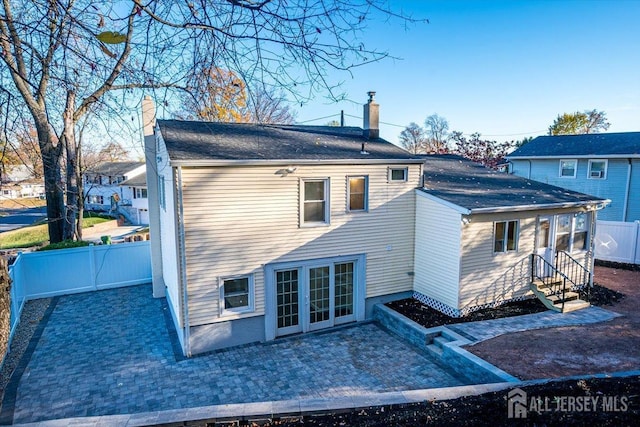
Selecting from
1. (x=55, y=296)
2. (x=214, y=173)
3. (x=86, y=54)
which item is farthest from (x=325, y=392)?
(x=55, y=296)

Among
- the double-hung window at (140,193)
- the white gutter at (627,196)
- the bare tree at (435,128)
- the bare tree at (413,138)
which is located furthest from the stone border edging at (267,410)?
the bare tree at (413,138)

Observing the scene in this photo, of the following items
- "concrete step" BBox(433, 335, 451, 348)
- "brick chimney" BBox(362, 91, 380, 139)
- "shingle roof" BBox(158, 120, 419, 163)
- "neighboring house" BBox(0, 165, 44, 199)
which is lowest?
"concrete step" BBox(433, 335, 451, 348)

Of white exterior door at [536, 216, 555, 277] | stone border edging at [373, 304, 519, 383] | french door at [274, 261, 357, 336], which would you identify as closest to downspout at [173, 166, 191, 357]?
french door at [274, 261, 357, 336]

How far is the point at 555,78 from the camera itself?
44.3 ft

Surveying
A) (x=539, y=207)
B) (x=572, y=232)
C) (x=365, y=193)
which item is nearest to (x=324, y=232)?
(x=365, y=193)

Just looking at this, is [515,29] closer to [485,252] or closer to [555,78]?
[485,252]

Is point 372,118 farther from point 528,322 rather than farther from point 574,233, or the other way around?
point 528,322

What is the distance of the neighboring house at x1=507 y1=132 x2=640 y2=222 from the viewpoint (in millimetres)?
18344

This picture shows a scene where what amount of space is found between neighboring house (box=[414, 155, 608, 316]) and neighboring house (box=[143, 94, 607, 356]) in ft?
0.13

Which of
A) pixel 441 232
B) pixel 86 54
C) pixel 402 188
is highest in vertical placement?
pixel 86 54

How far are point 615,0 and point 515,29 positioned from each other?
1.88 meters

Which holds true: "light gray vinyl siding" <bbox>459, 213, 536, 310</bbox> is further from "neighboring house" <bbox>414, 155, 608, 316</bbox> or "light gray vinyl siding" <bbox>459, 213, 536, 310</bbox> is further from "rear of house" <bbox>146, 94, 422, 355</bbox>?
"rear of house" <bbox>146, 94, 422, 355</bbox>

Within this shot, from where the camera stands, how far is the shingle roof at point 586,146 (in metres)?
18.8

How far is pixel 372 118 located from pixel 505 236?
18.8ft
